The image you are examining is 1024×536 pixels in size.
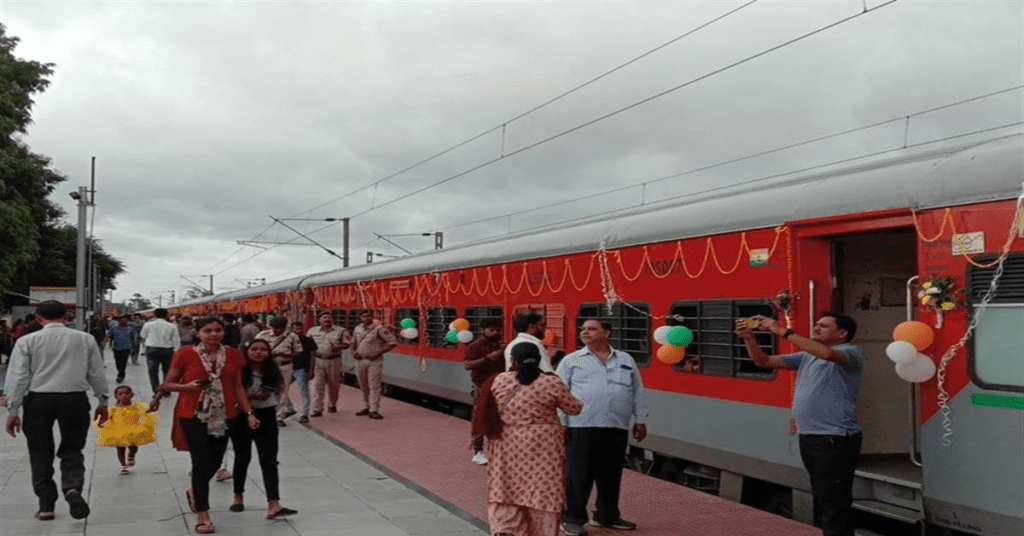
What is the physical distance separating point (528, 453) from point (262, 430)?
110 inches

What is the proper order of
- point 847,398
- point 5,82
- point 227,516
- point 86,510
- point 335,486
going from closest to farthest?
point 847,398
point 86,510
point 227,516
point 335,486
point 5,82

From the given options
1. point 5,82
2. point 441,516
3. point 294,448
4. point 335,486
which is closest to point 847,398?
point 441,516

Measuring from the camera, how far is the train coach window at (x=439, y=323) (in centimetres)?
1628

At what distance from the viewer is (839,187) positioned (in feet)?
25.5

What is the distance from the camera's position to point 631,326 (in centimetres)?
1030

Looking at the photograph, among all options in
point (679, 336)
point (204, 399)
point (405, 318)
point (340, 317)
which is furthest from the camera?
point (340, 317)

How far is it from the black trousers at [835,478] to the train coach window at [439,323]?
10.0 meters

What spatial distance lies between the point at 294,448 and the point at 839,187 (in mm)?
7633

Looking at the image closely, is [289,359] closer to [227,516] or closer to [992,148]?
[227,516]

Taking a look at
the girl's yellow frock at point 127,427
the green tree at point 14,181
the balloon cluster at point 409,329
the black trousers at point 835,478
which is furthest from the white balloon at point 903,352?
the green tree at point 14,181

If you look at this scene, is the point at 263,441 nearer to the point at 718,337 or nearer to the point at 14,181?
the point at 718,337

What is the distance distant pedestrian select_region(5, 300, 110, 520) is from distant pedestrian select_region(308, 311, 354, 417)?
7466 mm

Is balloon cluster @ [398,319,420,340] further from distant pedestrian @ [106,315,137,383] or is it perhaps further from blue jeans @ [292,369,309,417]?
distant pedestrian @ [106,315,137,383]

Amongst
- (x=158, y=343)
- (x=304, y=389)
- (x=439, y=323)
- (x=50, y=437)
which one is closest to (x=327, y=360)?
(x=304, y=389)
